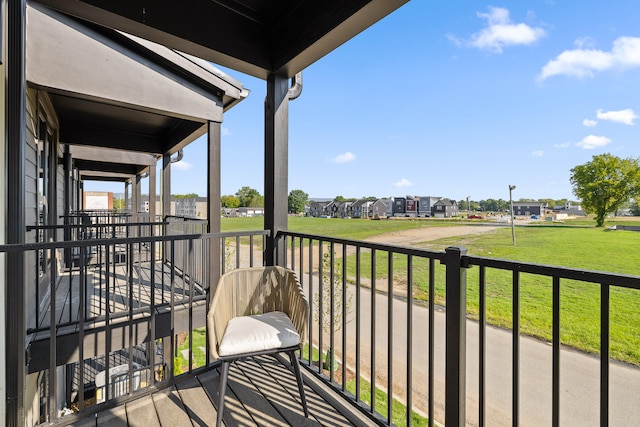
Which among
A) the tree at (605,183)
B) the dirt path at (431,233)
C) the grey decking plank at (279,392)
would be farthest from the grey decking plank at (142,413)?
the tree at (605,183)

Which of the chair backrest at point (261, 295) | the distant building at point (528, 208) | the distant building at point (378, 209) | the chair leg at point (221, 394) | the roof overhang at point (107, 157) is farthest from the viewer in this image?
the distant building at point (378, 209)

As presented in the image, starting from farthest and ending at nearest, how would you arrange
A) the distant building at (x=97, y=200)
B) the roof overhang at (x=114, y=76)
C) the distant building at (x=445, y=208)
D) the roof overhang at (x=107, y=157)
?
1. the distant building at (x=445, y=208)
2. the distant building at (x=97, y=200)
3. the roof overhang at (x=107, y=157)
4. the roof overhang at (x=114, y=76)

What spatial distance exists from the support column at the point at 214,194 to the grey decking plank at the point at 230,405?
7.73ft

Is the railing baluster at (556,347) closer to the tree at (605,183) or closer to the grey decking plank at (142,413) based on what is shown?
the grey decking plank at (142,413)

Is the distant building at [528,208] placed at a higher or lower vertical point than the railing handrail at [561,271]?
higher

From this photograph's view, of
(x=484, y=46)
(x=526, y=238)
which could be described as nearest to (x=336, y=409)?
(x=526, y=238)

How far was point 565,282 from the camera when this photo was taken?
12.5 feet

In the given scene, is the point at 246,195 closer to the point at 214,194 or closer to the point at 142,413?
the point at 214,194

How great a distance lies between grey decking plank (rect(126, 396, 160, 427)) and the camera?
66.9 inches

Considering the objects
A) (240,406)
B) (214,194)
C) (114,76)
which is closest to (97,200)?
(214,194)

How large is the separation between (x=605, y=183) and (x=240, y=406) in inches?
819

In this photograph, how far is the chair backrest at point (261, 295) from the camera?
1910mm

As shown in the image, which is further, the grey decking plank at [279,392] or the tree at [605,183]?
the tree at [605,183]

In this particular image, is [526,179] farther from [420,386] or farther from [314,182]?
[420,386]
